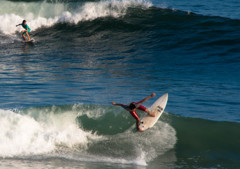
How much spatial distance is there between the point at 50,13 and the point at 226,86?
16.2 m

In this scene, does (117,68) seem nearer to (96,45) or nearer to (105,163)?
(96,45)

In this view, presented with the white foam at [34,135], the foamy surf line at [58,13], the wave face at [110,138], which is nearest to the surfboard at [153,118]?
the wave face at [110,138]

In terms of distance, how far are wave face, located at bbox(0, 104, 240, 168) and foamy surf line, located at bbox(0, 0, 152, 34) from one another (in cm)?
1367

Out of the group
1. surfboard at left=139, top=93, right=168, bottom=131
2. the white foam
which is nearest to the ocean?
the white foam

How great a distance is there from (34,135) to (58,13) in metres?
17.6

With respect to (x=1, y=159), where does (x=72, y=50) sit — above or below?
above

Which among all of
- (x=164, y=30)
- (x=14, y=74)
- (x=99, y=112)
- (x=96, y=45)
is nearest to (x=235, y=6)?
(x=164, y=30)

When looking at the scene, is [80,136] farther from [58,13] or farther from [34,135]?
[58,13]

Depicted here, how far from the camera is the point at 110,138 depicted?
9.04 m

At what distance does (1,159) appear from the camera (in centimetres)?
778

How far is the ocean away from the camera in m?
8.29

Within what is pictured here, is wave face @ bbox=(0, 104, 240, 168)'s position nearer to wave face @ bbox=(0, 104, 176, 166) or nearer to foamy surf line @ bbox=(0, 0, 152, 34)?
wave face @ bbox=(0, 104, 176, 166)

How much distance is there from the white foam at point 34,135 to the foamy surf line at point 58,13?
46.8 feet

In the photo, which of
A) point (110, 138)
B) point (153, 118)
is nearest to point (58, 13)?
point (153, 118)
